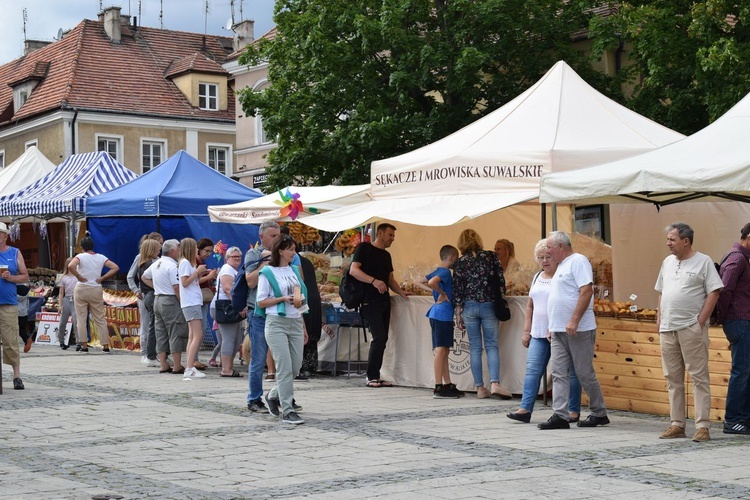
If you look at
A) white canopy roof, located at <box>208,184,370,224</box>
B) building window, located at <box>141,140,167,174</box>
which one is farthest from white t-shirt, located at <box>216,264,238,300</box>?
building window, located at <box>141,140,167,174</box>

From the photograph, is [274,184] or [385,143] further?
[274,184]

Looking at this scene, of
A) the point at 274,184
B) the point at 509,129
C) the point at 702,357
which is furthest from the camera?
the point at 274,184

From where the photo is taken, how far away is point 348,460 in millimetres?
8555

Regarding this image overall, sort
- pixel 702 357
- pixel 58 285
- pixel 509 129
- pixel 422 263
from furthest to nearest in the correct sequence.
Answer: pixel 58 285 < pixel 422 263 < pixel 509 129 < pixel 702 357

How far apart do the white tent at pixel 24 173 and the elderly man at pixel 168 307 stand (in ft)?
44.5

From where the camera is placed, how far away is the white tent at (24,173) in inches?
1113

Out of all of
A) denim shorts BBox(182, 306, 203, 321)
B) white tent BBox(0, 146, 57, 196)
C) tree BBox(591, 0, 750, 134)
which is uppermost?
tree BBox(591, 0, 750, 134)

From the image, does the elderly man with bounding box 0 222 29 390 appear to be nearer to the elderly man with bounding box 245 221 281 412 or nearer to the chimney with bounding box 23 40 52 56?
the elderly man with bounding box 245 221 281 412

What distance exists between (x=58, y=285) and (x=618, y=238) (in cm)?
1140

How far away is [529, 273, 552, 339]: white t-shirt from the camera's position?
10625 millimetres

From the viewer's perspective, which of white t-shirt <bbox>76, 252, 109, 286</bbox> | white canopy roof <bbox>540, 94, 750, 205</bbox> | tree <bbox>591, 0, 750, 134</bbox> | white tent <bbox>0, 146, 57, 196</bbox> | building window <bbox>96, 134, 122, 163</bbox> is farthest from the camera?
building window <bbox>96, 134, 122, 163</bbox>

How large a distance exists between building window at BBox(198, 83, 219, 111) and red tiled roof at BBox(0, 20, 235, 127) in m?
0.37

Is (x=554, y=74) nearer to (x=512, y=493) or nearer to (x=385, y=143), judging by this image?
(x=512, y=493)

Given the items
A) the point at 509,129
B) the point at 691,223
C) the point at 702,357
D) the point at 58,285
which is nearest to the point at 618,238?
the point at 691,223
